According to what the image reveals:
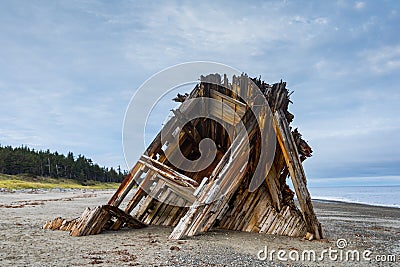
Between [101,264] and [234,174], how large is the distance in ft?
13.9

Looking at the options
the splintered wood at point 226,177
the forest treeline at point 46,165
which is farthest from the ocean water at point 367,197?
the forest treeline at point 46,165

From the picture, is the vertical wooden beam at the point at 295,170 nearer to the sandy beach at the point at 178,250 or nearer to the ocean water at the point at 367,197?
the sandy beach at the point at 178,250

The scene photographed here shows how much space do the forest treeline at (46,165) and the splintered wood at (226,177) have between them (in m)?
78.6

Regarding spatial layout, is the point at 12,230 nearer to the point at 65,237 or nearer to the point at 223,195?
the point at 65,237

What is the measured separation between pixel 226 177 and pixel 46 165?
85.8m

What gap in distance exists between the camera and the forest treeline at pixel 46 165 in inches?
3221

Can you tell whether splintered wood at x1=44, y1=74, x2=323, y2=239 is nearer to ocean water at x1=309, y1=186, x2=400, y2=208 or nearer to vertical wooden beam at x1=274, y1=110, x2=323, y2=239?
vertical wooden beam at x1=274, y1=110, x2=323, y2=239

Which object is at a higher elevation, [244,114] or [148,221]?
[244,114]

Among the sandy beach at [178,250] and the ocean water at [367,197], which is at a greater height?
the ocean water at [367,197]

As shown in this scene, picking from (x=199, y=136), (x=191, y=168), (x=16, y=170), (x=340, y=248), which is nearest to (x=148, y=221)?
(x=191, y=168)

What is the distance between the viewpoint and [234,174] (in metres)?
9.40

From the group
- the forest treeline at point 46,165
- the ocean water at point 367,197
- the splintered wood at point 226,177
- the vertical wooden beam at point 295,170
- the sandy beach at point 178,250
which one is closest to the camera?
the sandy beach at point 178,250

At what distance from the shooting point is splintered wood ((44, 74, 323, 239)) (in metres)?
9.22

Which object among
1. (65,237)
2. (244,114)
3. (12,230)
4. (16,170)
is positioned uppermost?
(244,114)
